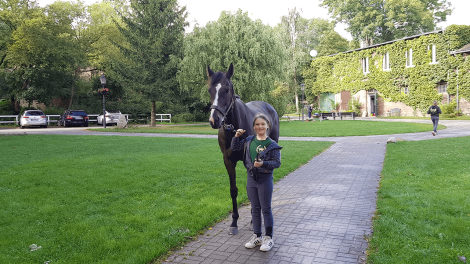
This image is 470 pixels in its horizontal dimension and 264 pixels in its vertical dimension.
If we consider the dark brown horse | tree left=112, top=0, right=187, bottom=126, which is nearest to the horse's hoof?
the dark brown horse

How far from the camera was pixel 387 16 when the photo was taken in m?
49.5

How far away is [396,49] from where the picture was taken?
127ft

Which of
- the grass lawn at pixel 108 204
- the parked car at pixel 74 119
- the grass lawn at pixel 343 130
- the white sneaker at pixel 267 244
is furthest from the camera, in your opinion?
the parked car at pixel 74 119

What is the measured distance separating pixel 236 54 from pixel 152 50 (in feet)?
24.9

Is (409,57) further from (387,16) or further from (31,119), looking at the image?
(31,119)

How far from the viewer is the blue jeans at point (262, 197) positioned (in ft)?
14.2

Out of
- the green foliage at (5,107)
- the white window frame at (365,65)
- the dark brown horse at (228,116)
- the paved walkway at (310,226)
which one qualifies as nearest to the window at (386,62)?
the white window frame at (365,65)

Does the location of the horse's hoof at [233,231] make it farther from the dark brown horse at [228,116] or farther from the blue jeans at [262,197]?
the blue jeans at [262,197]

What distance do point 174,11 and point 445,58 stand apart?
27.9 m

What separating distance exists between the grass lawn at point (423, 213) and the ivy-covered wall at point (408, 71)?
29.0 metres

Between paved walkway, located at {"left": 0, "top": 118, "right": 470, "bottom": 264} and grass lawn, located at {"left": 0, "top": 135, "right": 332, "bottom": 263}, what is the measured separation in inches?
16.7

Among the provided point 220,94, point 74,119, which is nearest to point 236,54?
point 74,119

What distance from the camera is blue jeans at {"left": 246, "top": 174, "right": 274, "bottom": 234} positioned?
434 centimetres

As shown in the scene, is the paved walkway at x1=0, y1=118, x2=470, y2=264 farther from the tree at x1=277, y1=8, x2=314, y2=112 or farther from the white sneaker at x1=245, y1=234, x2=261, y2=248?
the tree at x1=277, y1=8, x2=314, y2=112
